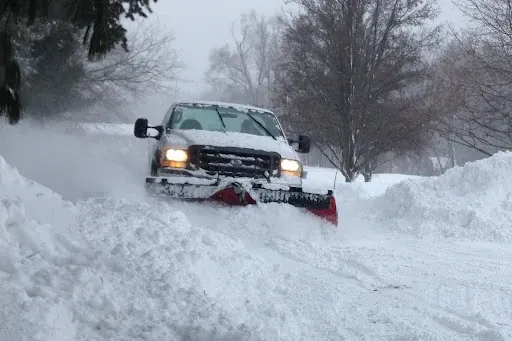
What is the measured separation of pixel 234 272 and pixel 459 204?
5.60 metres

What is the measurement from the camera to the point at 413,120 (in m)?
18.4

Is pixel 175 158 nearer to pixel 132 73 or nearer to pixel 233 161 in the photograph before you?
pixel 233 161

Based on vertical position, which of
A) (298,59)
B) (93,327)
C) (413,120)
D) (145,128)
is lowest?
(93,327)

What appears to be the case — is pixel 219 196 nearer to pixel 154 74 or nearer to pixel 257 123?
pixel 257 123

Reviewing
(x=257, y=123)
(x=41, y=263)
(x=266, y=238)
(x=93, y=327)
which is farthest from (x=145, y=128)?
(x=93, y=327)

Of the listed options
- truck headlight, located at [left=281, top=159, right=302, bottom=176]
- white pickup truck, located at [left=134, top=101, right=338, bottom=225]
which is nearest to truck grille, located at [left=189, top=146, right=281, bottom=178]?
white pickup truck, located at [left=134, top=101, right=338, bottom=225]

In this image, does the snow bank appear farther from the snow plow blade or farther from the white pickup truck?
the white pickup truck

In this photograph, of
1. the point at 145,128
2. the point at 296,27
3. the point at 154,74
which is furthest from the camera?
the point at 154,74

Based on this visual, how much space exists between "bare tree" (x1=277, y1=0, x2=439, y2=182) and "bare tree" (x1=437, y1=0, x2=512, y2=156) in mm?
1068

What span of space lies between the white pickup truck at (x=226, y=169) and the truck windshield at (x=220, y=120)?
0.04 meters

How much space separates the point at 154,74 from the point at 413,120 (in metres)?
14.5

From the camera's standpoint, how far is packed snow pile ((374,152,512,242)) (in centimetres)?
873

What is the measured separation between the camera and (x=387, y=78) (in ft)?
59.1

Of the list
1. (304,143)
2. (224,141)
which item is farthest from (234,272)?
(304,143)
